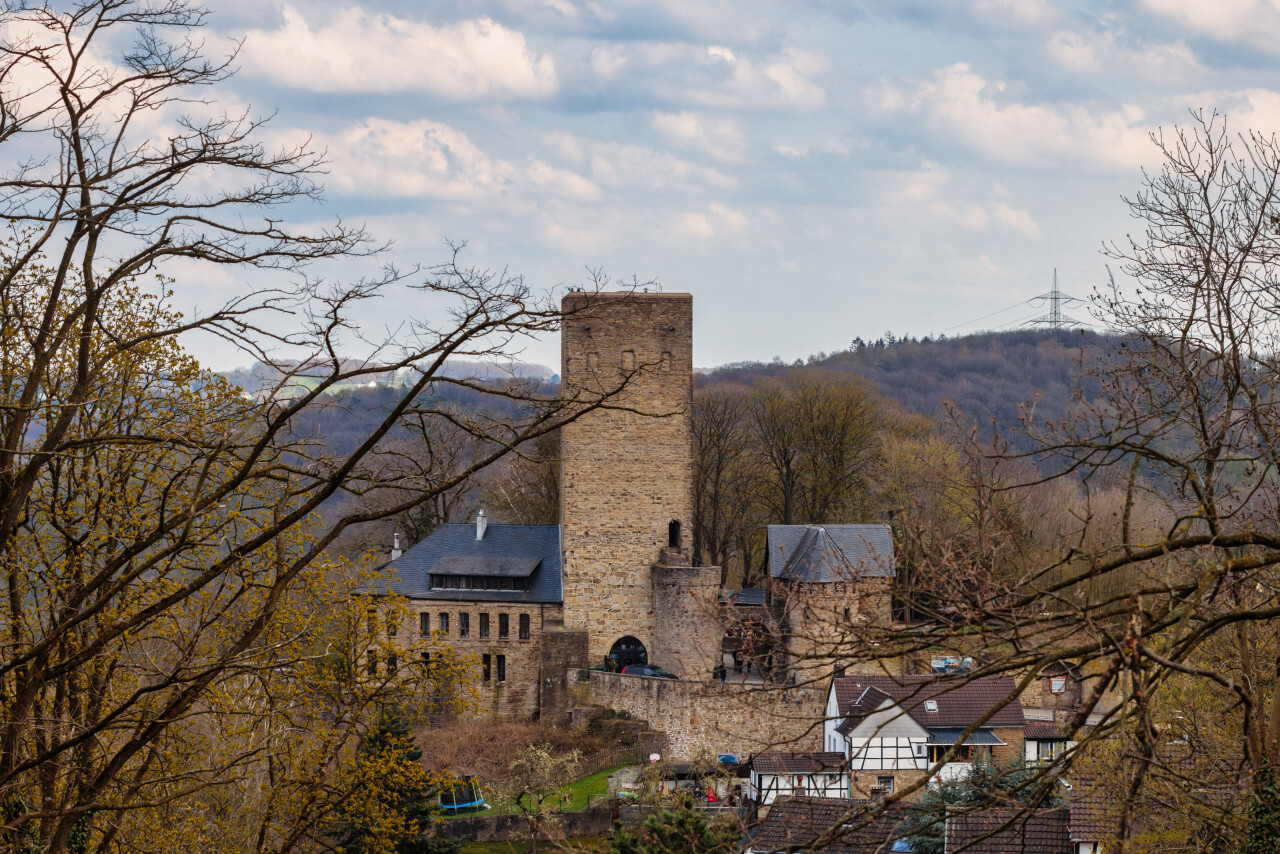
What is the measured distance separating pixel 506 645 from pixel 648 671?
11.4ft

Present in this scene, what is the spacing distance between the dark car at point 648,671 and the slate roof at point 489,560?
2.37 metres

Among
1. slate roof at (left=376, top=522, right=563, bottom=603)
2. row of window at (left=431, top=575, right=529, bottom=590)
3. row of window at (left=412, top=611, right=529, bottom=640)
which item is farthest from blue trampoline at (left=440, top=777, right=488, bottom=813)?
row of window at (left=431, top=575, right=529, bottom=590)

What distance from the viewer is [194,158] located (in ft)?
25.8

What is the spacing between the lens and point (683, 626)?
2980 cm

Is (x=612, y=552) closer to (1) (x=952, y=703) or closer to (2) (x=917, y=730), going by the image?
(2) (x=917, y=730)

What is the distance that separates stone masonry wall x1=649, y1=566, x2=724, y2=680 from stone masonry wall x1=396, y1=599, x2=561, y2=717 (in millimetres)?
2591

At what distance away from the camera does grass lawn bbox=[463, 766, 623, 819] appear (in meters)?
25.1

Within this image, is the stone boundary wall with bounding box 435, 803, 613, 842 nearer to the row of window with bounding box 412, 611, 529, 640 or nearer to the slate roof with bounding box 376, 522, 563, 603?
the row of window with bounding box 412, 611, 529, 640

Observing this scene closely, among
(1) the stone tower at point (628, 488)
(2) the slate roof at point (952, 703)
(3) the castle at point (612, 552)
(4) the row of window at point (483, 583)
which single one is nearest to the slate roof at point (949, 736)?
(2) the slate roof at point (952, 703)

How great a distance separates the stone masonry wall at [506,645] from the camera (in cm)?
3023

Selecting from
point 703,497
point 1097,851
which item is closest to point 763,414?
point 703,497

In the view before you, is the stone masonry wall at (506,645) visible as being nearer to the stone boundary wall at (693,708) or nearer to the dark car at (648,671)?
the stone boundary wall at (693,708)

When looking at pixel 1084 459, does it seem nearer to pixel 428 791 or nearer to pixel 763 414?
pixel 428 791

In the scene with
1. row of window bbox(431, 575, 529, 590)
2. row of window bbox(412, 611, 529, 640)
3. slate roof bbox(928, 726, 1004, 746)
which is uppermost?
row of window bbox(431, 575, 529, 590)
